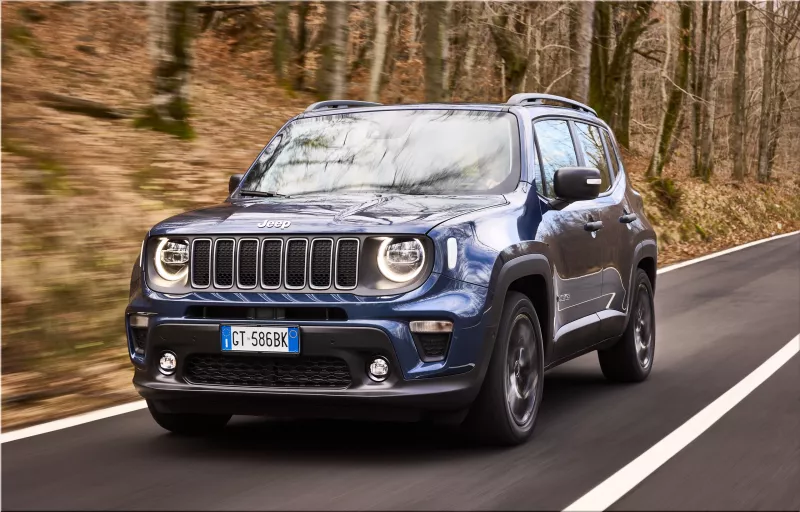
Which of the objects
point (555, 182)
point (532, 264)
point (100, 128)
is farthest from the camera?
point (100, 128)

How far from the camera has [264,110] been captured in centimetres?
2308

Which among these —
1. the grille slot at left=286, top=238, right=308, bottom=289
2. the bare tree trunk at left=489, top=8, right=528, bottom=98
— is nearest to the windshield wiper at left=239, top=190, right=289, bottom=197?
the grille slot at left=286, top=238, right=308, bottom=289

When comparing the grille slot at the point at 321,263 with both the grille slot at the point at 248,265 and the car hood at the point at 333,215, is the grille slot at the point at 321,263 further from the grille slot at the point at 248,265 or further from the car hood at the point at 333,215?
the grille slot at the point at 248,265

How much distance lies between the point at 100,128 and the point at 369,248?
32.7 ft

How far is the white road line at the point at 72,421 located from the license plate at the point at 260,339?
1533mm

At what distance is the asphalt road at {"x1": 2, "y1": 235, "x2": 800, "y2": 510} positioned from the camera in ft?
17.1

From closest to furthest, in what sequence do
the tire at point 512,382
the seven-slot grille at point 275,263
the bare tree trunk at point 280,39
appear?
the seven-slot grille at point 275,263 → the tire at point 512,382 → the bare tree trunk at point 280,39

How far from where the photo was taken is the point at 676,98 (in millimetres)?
32094

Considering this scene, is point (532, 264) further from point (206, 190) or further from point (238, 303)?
point (206, 190)

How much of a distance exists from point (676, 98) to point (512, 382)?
27169mm

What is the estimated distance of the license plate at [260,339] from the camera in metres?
5.70

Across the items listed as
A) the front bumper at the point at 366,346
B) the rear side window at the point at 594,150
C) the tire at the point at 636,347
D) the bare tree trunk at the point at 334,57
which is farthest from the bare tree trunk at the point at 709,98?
the front bumper at the point at 366,346

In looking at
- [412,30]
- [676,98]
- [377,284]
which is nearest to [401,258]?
[377,284]

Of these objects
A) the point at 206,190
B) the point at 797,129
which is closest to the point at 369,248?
the point at 206,190
